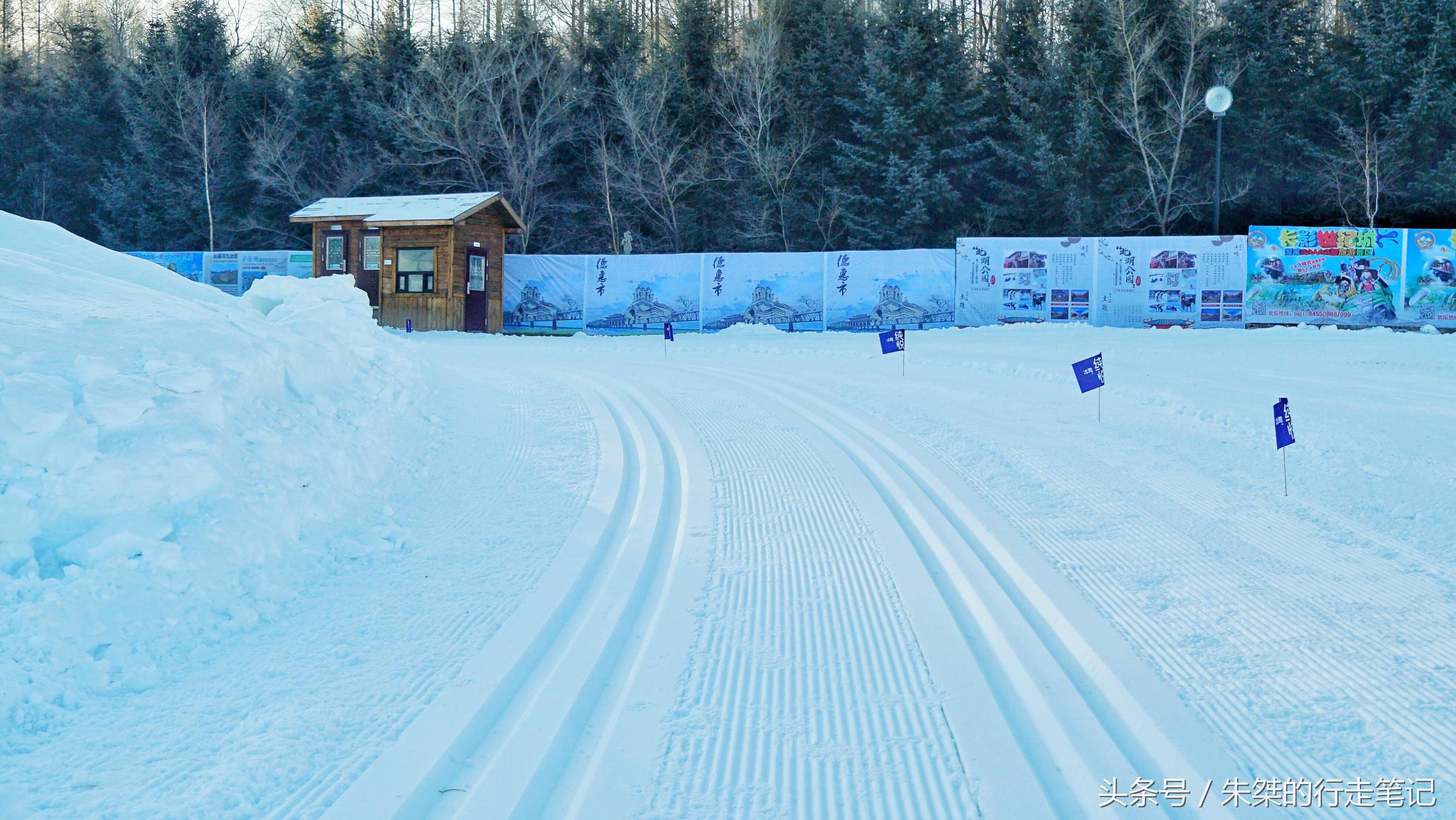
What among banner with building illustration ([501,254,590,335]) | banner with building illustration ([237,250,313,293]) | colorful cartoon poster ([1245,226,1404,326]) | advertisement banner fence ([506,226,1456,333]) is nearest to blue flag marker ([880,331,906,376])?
advertisement banner fence ([506,226,1456,333])

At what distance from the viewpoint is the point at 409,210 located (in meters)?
27.8

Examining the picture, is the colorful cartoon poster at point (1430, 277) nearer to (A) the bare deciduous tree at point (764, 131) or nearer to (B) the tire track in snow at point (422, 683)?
(A) the bare deciduous tree at point (764, 131)

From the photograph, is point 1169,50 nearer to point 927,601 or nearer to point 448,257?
point 448,257

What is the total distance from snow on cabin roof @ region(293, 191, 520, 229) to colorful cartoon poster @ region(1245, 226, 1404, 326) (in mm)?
19624

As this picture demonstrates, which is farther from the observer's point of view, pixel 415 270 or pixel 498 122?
pixel 498 122

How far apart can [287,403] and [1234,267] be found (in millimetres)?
23705

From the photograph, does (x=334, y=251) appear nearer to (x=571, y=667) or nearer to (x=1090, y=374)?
(x=1090, y=374)

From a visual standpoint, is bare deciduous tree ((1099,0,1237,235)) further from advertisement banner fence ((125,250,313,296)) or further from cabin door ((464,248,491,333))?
advertisement banner fence ((125,250,313,296))

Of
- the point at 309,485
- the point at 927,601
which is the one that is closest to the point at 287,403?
the point at 309,485

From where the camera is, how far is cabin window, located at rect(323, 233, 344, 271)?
28328 millimetres

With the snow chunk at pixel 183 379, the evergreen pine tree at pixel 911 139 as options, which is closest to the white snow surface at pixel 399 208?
the evergreen pine tree at pixel 911 139

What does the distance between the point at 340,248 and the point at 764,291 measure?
1195cm

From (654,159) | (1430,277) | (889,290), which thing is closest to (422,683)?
(889,290)

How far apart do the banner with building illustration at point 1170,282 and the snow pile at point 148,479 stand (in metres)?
21.4
